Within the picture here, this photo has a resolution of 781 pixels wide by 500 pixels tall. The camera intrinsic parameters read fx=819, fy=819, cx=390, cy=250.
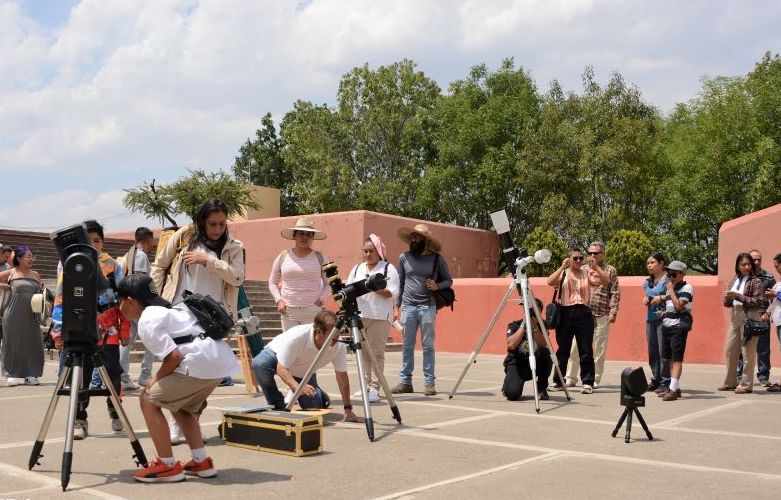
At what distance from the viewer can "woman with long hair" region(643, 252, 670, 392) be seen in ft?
32.6

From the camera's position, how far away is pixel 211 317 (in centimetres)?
498

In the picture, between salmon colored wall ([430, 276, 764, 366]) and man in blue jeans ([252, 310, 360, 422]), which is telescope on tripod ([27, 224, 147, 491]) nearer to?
man in blue jeans ([252, 310, 360, 422])

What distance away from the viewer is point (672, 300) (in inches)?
Result: 383

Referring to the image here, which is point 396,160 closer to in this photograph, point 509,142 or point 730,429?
point 509,142

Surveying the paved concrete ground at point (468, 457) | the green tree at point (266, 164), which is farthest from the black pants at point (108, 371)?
the green tree at point (266, 164)

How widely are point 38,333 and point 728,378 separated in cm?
910

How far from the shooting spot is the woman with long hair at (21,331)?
10703mm

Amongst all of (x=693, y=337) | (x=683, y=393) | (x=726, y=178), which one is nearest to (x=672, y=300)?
(x=683, y=393)

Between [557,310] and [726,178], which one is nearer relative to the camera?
[557,310]

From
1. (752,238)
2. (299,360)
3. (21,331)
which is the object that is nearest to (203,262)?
(299,360)

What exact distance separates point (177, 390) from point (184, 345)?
0.28 metres

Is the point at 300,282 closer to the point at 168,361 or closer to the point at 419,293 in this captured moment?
the point at 419,293

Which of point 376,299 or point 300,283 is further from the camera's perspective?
point 376,299

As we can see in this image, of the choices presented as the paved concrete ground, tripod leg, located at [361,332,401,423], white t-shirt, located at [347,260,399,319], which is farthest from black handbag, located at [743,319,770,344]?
tripod leg, located at [361,332,401,423]
